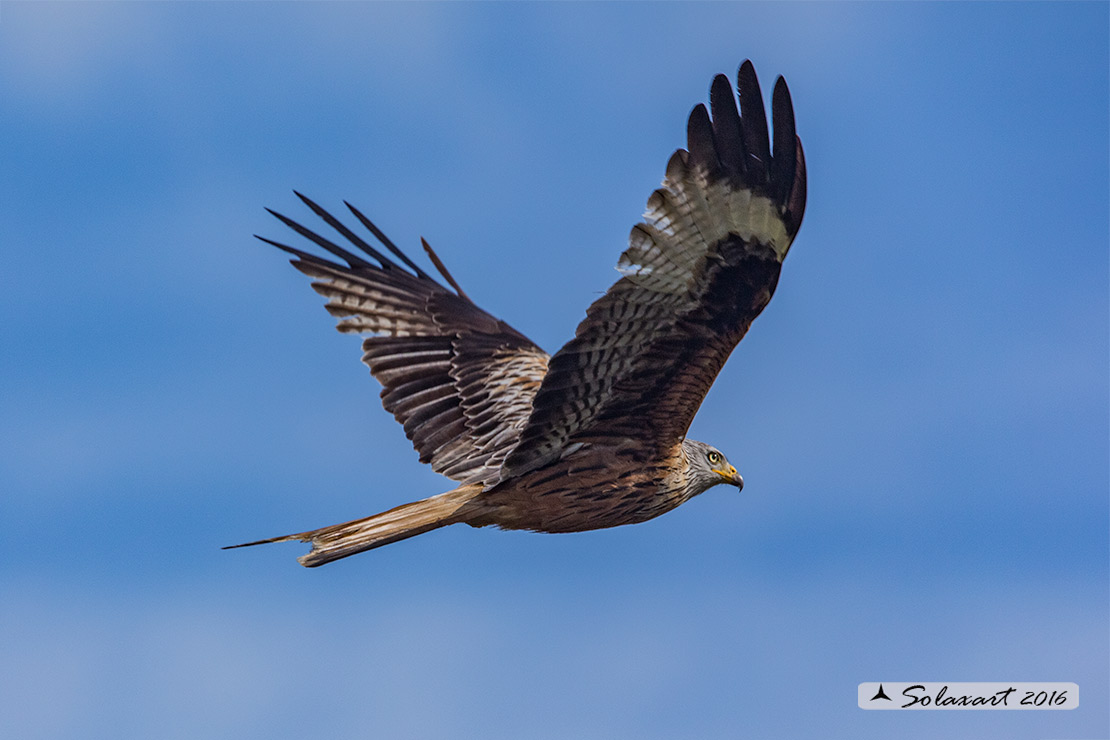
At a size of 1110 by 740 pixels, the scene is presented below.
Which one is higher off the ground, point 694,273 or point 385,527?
point 694,273

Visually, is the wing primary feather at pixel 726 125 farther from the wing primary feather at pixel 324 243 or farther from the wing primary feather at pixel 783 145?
the wing primary feather at pixel 324 243

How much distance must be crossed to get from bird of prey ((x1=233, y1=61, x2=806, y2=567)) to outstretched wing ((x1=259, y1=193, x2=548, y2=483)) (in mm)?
13

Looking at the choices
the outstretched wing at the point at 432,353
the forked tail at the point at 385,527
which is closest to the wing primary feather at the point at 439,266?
the outstretched wing at the point at 432,353

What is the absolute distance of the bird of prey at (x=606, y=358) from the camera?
7441 mm

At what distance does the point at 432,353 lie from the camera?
Result: 11.0 m

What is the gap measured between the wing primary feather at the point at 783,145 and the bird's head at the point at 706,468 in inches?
90.9

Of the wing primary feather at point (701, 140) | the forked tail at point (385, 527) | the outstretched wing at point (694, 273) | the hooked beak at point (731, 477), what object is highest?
the wing primary feather at point (701, 140)

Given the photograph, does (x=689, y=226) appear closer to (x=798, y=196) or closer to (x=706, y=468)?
(x=798, y=196)

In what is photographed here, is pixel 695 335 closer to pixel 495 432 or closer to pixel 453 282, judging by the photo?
pixel 495 432

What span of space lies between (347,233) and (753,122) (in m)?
4.96

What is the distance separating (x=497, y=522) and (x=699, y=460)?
1.49 metres

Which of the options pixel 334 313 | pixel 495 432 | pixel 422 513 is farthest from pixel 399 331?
pixel 422 513

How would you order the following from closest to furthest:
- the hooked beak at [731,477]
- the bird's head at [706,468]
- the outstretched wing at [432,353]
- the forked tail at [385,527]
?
the forked tail at [385,527]
the bird's head at [706,468]
the hooked beak at [731,477]
the outstretched wing at [432,353]

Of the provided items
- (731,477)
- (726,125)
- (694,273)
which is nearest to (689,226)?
(694,273)
